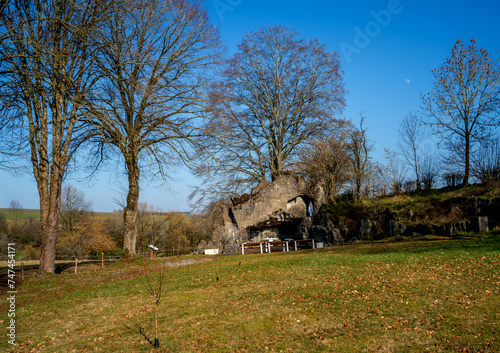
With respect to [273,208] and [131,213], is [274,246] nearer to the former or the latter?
[273,208]

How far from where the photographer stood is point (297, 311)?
7.80m

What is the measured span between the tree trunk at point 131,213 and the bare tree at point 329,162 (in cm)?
1528

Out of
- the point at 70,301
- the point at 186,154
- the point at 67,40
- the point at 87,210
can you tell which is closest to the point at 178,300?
the point at 70,301

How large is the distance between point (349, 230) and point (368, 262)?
38.3ft

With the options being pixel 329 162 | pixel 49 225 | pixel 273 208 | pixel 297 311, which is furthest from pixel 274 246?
pixel 297 311

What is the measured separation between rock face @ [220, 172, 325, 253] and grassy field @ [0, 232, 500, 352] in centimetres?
1438

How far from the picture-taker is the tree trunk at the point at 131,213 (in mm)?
18641

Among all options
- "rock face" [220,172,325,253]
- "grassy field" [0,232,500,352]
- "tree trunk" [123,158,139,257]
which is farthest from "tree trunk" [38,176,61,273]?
"rock face" [220,172,325,253]

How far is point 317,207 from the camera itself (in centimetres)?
2784

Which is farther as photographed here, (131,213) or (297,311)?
(131,213)

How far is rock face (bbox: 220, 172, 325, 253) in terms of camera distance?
89.8ft

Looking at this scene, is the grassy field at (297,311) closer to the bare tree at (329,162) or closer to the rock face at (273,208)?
the rock face at (273,208)

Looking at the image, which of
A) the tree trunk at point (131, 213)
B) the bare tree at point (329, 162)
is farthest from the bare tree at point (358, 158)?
the tree trunk at point (131, 213)

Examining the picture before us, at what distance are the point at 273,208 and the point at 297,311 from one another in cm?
1988
